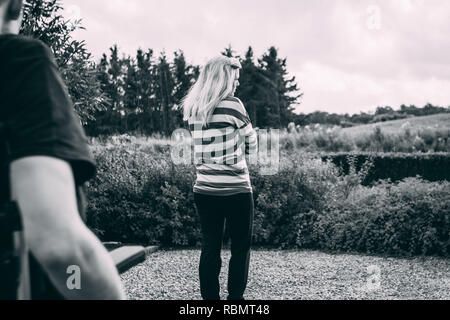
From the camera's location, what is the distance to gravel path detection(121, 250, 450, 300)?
19.7 ft

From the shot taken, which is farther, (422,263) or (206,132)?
(422,263)

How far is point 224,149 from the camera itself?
4.38 m

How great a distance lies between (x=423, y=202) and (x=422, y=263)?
905 millimetres

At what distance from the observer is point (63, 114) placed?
1.00m

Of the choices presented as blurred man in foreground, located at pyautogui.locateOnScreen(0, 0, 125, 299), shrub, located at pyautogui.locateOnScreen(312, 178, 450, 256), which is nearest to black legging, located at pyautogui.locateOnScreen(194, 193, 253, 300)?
blurred man in foreground, located at pyautogui.locateOnScreen(0, 0, 125, 299)

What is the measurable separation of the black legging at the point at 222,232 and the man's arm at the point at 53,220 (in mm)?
3377

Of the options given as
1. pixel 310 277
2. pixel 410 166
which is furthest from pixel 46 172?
pixel 410 166

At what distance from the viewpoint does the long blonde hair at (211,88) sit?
4.45 m
